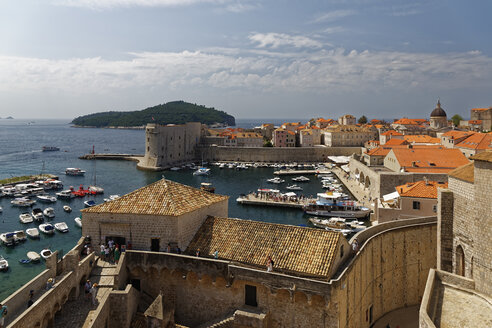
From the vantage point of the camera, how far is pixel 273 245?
12195mm

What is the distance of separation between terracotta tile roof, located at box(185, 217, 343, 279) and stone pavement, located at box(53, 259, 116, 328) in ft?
8.90

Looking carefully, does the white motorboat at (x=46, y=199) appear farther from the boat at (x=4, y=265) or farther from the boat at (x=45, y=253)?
the boat at (x=4, y=265)

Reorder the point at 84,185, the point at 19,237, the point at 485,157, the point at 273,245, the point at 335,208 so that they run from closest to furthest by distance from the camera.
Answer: the point at 485,157 < the point at 273,245 < the point at 19,237 < the point at 335,208 < the point at 84,185

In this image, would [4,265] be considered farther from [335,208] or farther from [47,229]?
[335,208]

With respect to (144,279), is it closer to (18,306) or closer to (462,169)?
(18,306)

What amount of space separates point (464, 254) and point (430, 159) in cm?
2842

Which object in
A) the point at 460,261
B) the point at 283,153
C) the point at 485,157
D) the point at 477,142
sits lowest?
the point at 283,153

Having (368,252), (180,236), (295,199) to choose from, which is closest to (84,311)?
(180,236)

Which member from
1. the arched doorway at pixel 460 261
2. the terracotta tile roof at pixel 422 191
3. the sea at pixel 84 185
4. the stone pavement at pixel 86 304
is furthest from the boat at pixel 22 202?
the arched doorway at pixel 460 261

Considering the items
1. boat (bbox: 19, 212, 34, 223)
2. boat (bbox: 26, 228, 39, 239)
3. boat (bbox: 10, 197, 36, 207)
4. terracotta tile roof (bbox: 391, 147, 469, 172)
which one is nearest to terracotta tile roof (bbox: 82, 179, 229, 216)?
boat (bbox: 26, 228, 39, 239)

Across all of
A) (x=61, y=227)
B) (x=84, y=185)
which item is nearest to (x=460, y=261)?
(x=61, y=227)

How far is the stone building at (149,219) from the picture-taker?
13.1 meters

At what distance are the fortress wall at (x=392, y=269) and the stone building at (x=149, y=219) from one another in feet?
19.2

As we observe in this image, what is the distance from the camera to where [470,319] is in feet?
27.1
